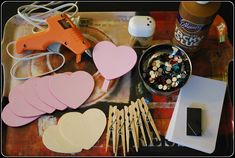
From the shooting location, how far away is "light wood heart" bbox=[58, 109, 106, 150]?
767 mm

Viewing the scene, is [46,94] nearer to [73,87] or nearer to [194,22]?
[73,87]

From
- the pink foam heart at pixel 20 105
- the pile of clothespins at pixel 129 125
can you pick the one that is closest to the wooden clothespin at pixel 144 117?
the pile of clothespins at pixel 129 125

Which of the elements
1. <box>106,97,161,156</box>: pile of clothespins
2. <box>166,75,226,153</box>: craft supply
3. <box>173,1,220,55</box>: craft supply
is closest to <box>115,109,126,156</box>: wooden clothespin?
<box>106,97,161,156</box>: pile of clothespins

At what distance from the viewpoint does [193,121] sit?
0.76m

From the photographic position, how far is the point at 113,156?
768mm

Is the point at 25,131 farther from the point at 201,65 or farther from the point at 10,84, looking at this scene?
the point at 201,65

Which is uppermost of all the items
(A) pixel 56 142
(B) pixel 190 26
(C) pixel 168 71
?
(B) pixel 190 26

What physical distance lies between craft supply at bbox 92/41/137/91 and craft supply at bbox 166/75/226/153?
147 millimetres

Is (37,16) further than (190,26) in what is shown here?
Answer: Yes

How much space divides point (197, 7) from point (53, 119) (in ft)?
1.35

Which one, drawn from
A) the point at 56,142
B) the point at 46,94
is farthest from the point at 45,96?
the point at 56,142

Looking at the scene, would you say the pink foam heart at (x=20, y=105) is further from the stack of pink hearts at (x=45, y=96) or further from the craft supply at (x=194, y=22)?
the craft supply at (x=194, y=22)

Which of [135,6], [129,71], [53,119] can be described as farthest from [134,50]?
[53,119]

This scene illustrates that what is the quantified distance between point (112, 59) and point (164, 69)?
129 mm
